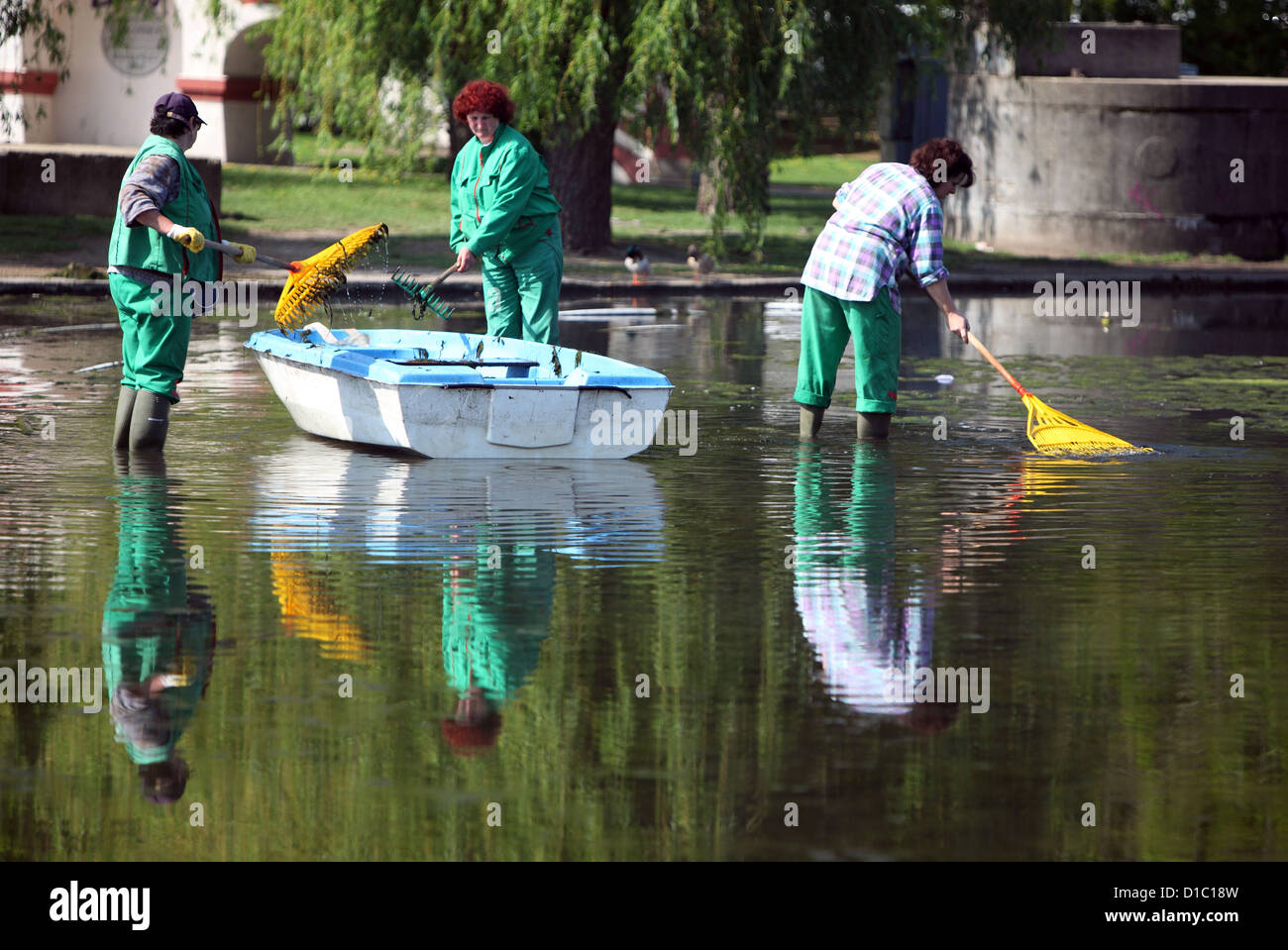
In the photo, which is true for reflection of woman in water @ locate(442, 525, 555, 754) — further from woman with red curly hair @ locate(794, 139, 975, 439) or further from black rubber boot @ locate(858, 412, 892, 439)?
black rubber boot @ locate(858, 412, 892, 439)

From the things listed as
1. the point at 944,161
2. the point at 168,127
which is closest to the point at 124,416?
the point at 168,127

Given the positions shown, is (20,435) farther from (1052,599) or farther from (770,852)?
(770,852)

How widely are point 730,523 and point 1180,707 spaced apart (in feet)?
9.84

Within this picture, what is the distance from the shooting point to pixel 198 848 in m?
4.82

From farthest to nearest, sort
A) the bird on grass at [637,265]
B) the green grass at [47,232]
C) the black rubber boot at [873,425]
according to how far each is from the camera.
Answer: the green grass at [47,232] < the bird on grass at [637,265] < the black rubber boot at [873,425]

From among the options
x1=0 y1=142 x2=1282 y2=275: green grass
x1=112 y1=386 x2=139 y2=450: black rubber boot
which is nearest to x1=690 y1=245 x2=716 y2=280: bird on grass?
x1=0 y1=142 x2=1282 y2=275: green grass

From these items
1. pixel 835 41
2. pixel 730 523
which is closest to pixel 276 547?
pixel 730 523

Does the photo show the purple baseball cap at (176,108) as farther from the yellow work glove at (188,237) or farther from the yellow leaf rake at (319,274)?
the yellow leaf rake at (319,274)

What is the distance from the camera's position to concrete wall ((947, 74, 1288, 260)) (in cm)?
2333

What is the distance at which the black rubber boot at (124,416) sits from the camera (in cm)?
995

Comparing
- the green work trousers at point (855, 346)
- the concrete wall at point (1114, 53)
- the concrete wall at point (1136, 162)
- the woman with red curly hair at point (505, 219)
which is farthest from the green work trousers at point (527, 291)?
the concrete wall at point (1114, 53)

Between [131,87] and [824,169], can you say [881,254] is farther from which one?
[824,169]

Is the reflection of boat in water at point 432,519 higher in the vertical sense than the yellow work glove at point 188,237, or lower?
lower

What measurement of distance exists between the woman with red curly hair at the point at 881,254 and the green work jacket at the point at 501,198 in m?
1.46
